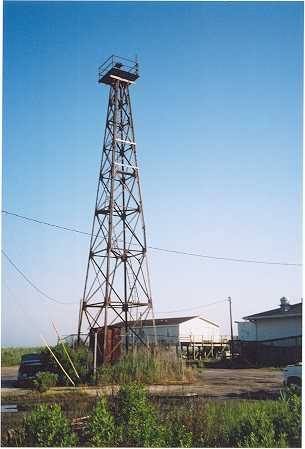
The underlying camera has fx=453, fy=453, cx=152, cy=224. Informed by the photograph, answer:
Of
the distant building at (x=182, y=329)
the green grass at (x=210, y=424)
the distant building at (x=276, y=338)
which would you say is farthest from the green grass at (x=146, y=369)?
the distant building at (x=182, y=329)

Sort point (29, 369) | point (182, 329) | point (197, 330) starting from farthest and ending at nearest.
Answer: point (197, 330) → point (182, 329) → point (29, 369)

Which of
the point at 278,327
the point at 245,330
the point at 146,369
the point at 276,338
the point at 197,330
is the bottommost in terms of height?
the point at 197,330

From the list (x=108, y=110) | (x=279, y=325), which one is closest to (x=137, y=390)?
(x=108, y=110)

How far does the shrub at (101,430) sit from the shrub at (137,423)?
160mm

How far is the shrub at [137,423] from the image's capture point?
6.88m

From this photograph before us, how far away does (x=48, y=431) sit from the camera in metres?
6.71

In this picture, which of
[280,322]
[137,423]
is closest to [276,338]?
[280,322]

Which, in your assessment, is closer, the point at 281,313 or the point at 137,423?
the point at 137,423

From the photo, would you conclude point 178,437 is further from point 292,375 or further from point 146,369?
point 146,369

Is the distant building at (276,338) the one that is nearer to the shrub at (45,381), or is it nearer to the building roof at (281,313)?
the building roof at (281,313)

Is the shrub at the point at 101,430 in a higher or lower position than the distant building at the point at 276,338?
higher

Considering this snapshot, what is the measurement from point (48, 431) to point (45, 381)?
26.4 ft

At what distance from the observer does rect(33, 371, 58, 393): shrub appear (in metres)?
14.1

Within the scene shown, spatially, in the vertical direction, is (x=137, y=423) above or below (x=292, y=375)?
above
